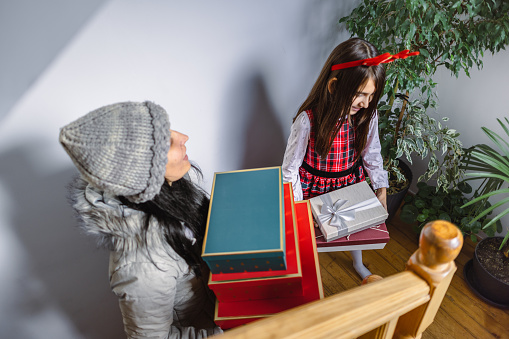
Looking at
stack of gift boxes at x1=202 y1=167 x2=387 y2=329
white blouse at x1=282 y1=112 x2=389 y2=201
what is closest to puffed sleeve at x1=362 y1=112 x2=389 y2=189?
white blouse at x1=282 y1=112 x2=389 y2=201

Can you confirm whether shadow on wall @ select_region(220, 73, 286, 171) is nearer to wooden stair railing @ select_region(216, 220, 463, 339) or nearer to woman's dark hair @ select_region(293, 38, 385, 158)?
woman's dark hair @ select_region(293, 38, 385, 158)

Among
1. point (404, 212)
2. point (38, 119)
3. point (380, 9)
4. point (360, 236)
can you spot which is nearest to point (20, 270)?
point (38, 119)

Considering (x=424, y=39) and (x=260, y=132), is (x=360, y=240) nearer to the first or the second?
(x=260, y=132)

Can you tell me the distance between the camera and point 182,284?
3.24ft

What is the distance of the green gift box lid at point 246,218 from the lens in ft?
2.41

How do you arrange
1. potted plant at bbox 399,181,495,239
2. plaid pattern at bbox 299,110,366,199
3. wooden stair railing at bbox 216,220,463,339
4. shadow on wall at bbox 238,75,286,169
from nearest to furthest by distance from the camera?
1. wooden stair railing at bbox 216,220,463,339
2. plaid pattern at bbox 299,110,366,199
3. shadow on wall at bbox 238,75,286,169
4. potted plant at bbox 399,181,495,239

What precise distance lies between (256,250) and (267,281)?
0.15 meters

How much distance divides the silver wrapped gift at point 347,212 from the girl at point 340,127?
5.8 inches

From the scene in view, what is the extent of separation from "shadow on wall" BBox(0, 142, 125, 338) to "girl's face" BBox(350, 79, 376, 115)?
1.13 m

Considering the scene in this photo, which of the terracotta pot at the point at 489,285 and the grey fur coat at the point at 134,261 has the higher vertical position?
the grey fur coat at the point at 134,261

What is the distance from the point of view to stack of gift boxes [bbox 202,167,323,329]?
2.46 feet

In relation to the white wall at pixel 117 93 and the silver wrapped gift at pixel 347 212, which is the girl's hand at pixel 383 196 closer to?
the silver wrapped gift at pixel 347 212

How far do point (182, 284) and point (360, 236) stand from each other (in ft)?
2.61

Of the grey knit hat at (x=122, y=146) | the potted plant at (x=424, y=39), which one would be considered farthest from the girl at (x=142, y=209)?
the potted plant at (x=424, y=39)
